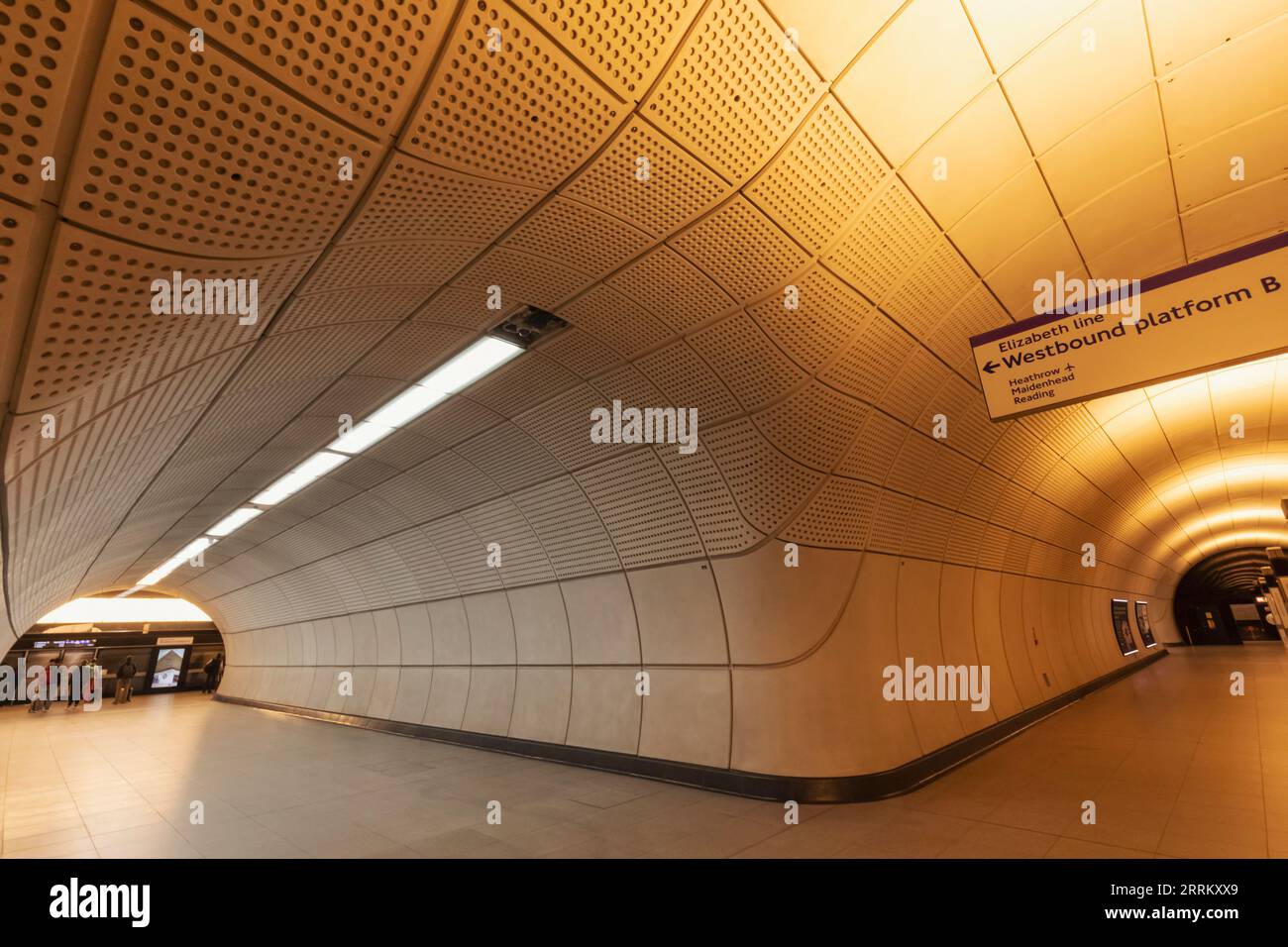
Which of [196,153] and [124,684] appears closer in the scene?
[196,153]

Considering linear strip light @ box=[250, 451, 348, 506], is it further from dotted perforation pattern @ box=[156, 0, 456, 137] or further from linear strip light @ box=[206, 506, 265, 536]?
dotted perforation pattern @ box=[156, 0, 456, 137]

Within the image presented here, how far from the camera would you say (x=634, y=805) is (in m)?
6.38

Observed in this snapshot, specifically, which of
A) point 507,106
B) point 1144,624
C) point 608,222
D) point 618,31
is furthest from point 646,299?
point 1144,624

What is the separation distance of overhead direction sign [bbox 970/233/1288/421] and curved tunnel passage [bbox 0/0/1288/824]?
0.73 m

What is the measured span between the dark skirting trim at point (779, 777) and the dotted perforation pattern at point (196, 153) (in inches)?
269

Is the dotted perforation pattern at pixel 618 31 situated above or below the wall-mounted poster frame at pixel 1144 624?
above

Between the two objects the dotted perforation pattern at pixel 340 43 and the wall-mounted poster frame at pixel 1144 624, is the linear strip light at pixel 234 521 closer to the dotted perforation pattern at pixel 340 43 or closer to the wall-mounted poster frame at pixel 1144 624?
the dotted perforation pattern at pixel 340 43

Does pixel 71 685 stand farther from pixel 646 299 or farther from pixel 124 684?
pixel 646 299

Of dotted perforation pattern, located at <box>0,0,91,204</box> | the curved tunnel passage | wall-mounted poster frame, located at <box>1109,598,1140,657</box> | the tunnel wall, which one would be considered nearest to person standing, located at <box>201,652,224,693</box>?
the curved tunnel passage

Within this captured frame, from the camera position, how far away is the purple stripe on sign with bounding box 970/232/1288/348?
14.4 ft

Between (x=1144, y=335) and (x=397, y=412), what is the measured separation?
7.90 metres

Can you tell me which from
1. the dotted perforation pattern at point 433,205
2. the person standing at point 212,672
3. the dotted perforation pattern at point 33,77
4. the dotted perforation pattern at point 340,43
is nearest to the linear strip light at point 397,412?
the dotted perforation pattern at point 433,205

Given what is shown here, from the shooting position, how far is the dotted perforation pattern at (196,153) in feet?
7.98

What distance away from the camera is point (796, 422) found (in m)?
6.17
